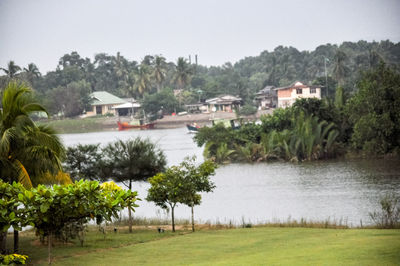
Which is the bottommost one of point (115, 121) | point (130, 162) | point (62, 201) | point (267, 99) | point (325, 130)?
point (62, 201)

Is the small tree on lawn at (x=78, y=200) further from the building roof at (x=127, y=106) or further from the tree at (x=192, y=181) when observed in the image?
the building roof at (x=127, y=106)

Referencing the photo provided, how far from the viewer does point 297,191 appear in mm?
44000

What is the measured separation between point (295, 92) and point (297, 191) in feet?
263

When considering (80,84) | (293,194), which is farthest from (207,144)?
(80,84)

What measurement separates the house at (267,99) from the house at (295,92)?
9.87 feet

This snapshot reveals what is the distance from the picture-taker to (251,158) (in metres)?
66.0

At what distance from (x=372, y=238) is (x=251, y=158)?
4663 cm

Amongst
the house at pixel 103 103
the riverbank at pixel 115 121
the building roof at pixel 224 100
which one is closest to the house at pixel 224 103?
the building roof at pixel 224 100

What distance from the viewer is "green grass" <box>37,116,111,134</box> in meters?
118

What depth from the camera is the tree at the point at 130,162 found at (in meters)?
33.3

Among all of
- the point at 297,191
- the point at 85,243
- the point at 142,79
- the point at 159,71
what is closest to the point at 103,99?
the point at 142,79

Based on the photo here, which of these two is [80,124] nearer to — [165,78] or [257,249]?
[165,78]

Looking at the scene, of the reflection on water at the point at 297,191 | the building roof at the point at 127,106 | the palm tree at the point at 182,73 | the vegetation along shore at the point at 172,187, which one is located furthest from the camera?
the palm tree at the point at 182,73

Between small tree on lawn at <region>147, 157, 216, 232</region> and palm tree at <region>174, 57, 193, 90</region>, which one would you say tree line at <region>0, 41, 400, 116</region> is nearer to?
palm tree at <region>174, 57, 193, 90</region>
